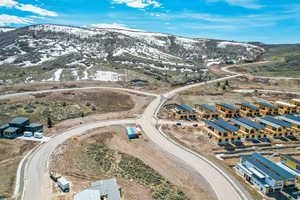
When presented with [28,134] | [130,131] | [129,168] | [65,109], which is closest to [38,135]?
[28,134]

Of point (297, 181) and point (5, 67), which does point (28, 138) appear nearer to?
point (297, 181)

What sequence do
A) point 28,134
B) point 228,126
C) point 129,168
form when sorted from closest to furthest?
1. point 129,168
2. point 28,134
3. point 228,126

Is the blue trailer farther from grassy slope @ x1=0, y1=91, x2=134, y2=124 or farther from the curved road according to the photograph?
grassy slope @ x1=0, y1=91, x2=134, y2=124

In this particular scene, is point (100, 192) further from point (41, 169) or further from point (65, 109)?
point (65, 109)

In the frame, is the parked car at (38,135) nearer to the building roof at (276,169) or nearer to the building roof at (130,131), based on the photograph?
the building roof at (130,131)

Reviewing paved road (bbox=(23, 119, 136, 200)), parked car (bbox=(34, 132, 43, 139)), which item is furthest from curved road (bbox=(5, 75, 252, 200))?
parked car (bbox=(34, 132, 43, 139))

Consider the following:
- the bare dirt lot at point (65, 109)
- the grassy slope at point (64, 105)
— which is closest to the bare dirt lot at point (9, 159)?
the bare dirt lot at point (65, 109)

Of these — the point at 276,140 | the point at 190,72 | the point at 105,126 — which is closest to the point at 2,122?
the point at 105,126
